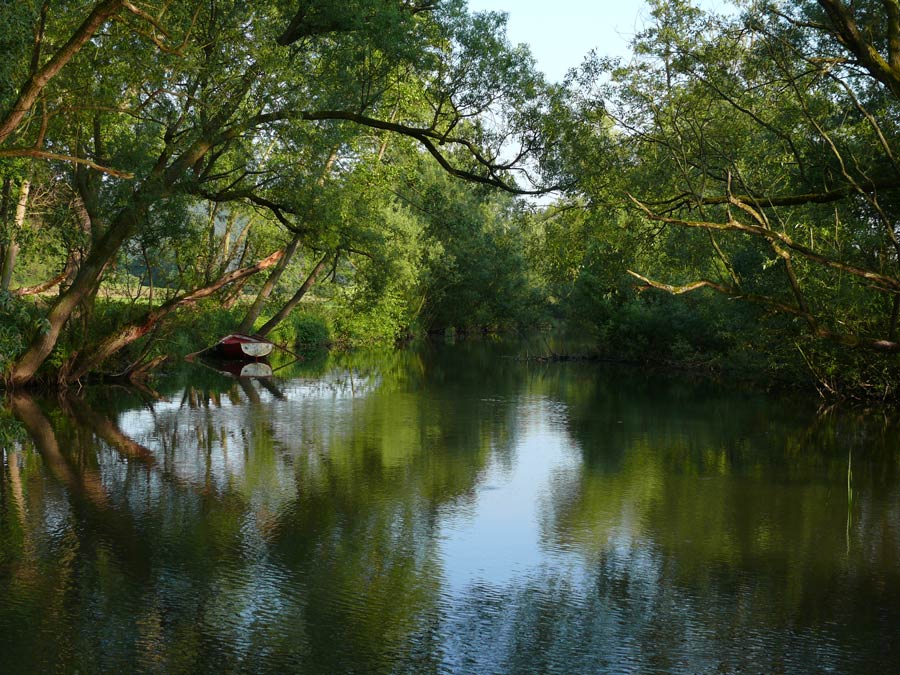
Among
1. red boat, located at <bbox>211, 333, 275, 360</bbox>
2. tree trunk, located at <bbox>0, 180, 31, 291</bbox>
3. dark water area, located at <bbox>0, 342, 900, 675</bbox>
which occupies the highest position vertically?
tree trunk, located at <bbox>0, 180, 31, 291</bbox>

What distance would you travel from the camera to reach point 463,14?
63.4 feet

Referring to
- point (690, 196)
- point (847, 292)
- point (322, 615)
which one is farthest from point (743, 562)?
point (847, 292)

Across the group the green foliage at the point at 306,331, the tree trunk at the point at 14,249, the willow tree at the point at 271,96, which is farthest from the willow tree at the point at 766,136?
the green foliage at the point at 306,331

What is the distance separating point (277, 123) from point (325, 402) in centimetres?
657

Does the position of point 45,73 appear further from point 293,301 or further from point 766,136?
point 293,301

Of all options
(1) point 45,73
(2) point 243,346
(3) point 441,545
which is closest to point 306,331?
(2) point 243,346

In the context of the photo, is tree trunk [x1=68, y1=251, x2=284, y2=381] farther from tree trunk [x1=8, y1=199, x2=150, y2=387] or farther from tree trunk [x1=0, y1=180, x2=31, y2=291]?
tree trunk [x1=0, y1=180, x2=31, y2=291]

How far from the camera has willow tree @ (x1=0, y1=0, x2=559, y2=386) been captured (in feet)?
57.8

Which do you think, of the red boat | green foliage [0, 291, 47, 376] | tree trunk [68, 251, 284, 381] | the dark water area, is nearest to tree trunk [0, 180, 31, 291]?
tree trunk [68, 251, 284, 381]

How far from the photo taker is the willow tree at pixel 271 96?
57.8 ft

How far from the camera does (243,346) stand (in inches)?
1356

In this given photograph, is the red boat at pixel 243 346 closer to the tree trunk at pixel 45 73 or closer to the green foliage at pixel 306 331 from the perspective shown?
the green foliage at pixel 306 331

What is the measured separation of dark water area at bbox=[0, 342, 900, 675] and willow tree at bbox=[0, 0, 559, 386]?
16.7 ft

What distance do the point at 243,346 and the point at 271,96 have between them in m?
16.7
